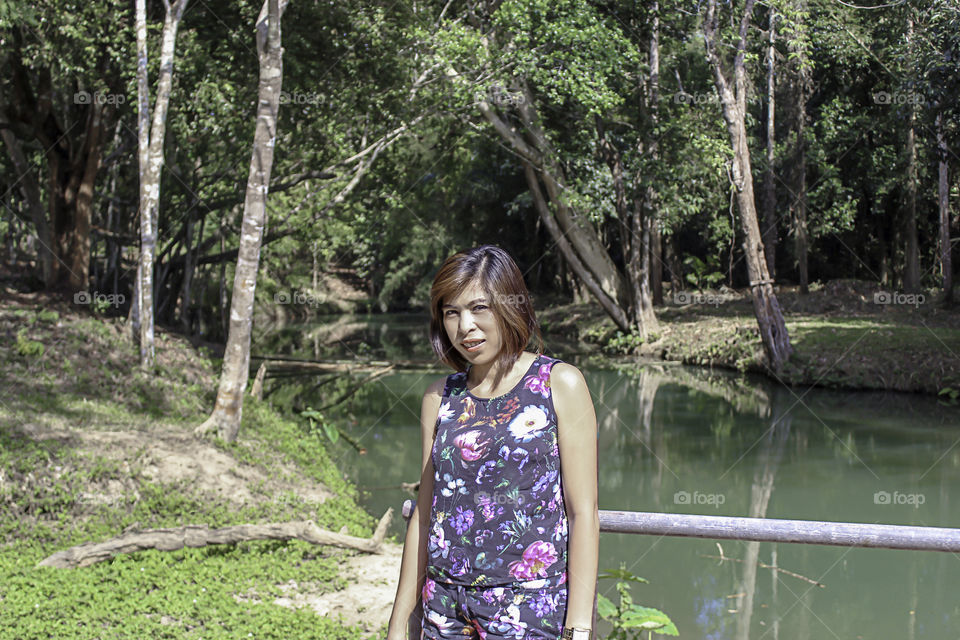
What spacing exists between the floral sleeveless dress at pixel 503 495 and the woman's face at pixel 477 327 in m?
0.12

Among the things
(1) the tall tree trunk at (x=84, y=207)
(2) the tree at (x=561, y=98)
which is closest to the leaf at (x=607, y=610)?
(2) the tree at (x=561, y=98)

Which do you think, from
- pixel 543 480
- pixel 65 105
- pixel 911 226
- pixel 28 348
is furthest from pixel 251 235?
pixel 911 226

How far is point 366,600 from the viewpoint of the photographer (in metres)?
6.57

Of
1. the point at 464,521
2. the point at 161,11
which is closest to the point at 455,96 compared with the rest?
the point at 161,11

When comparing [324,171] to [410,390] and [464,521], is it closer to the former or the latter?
[410,390]

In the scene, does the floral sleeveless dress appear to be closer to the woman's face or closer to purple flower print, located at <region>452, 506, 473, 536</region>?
purple flower print, located at <region>452, 506, 473, 536</region>

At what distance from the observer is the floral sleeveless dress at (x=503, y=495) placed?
A: 7.66 ft

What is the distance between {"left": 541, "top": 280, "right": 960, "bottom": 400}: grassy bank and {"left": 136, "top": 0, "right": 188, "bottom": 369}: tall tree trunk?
1247 cm

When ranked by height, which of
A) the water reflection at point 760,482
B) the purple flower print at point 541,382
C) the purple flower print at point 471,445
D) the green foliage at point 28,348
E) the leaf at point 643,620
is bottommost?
the water reflection at point 760,482

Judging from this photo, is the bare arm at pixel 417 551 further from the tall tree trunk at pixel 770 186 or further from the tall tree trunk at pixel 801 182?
the tall tree trunk at pixel 801 182

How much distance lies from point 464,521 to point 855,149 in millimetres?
27927

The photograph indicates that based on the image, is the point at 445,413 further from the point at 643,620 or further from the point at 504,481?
the point at 643,620

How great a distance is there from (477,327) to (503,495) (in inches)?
18.5

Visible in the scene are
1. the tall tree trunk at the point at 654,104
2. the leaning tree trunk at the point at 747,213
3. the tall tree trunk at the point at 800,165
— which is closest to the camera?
the leaning tree trunk at the point at 747,213
